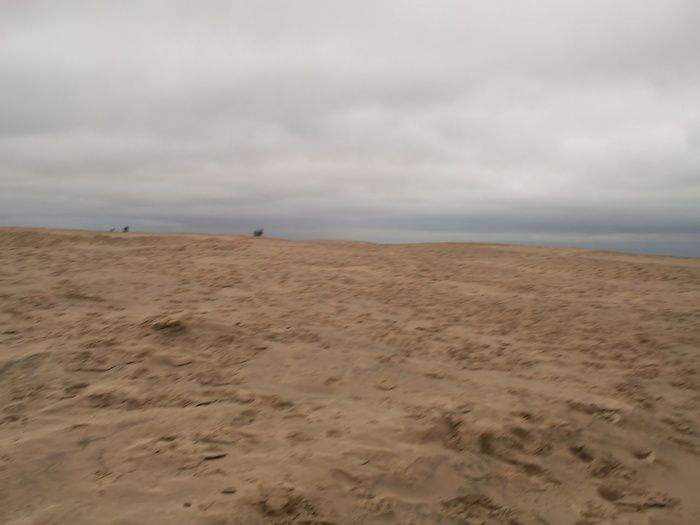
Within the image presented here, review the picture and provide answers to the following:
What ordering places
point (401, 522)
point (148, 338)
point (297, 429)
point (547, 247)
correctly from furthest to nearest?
point (547, 247), point (148, 338), point (297, 429), point (401, 522)

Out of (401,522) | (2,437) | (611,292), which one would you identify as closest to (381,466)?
(401,522)

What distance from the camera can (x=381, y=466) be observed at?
11.1ft

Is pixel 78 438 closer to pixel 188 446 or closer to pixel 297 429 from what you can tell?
pixel 188 446

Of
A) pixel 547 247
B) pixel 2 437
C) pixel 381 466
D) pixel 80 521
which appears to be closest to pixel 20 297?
pixel 2 437

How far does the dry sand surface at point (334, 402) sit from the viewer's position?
3.04m

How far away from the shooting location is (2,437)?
11.3 feet

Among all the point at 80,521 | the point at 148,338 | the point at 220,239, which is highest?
the point at 220,239

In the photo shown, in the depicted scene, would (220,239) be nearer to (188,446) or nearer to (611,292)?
(611,292)

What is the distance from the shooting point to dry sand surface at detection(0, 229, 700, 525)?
9.96 ft

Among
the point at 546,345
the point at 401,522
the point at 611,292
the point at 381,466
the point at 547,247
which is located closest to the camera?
the point at 401,522

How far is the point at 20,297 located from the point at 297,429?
503cm

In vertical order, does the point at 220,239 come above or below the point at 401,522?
above

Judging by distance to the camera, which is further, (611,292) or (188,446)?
(611,292)

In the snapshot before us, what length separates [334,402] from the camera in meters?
4.37
